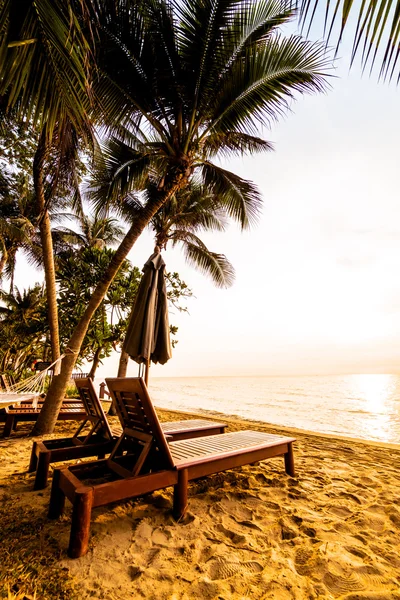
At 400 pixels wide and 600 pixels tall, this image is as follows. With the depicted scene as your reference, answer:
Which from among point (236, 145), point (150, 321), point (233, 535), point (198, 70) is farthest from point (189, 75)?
A: point (233, 535)

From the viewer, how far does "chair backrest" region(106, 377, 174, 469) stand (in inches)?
86.7

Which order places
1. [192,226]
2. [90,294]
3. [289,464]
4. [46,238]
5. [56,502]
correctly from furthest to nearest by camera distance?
[192,226], [90,294], [46,238], [289,464], [56,502]

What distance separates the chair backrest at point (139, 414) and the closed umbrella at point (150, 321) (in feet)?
3.72

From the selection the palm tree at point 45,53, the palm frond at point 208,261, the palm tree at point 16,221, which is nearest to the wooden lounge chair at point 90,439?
the palm tree at point 45,53

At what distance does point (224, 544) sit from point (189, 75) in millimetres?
6474

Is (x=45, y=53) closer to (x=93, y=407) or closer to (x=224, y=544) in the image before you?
(x=93, y=407)

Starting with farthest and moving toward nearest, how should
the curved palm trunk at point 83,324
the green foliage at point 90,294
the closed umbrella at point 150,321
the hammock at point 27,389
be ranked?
the green foliage at point 90,294 < the curved palm trunk at point 83,324 < the hammock at point 27,389 < the closed umbrella at point 150,321

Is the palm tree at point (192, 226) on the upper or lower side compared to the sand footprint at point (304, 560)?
upper

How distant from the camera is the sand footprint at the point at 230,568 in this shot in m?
1.65

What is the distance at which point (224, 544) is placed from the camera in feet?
6.37

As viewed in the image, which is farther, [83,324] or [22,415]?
[83,324]

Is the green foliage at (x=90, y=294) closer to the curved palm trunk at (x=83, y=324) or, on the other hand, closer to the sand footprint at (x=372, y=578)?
the curved palm trunk at (x=83, y=324)

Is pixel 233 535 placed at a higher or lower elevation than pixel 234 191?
lower

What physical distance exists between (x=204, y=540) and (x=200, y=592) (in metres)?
0.49
